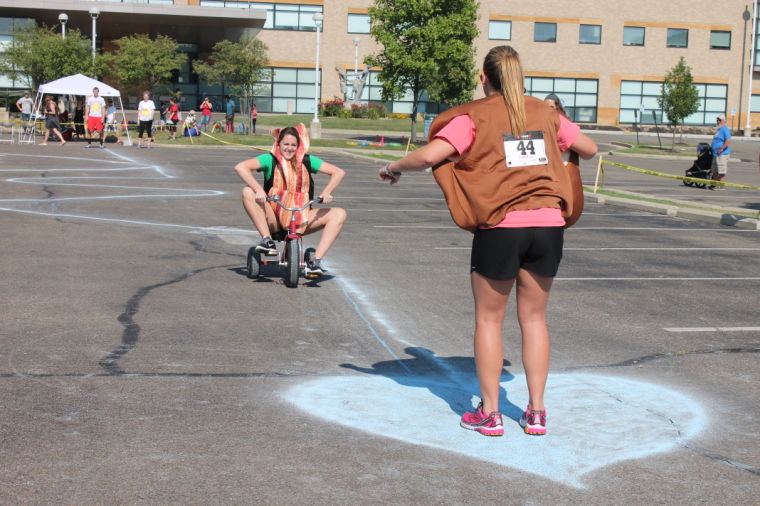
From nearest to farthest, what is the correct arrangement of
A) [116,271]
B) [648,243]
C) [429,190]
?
1. [116,271]
2. [648,243]
3. [429,190]

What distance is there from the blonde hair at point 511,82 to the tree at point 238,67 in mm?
54031

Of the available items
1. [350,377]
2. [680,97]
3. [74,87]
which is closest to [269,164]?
[350,377]

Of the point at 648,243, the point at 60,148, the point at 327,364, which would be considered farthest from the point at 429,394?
the point at 60,148

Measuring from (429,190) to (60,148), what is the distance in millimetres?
16373

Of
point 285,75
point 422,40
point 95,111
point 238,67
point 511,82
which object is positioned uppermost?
point 285,75

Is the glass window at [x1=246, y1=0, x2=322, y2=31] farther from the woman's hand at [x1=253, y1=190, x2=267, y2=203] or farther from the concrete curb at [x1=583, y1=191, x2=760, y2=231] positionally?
the woman's hand at [x1=253, y1=190, x2=267, y2=203]

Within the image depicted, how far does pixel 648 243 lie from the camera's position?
14.0m

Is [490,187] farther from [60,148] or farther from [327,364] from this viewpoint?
[60,148]

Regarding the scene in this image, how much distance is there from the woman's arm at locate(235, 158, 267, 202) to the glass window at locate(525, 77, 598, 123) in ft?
205

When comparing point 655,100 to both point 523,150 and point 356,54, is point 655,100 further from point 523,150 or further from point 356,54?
point 523,150

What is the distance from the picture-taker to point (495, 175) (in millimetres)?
5027

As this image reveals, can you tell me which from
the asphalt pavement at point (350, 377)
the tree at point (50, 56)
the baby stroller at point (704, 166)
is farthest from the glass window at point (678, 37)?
the asphalt pavement at point (350, 377)

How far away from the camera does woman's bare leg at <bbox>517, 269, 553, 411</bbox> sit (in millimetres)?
5176

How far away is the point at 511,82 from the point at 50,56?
47181 millimetres
